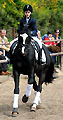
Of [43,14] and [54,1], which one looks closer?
[43,14]

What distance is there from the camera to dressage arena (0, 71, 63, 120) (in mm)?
6904

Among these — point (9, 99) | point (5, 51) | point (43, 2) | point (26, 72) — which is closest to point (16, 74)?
point (26, 72)

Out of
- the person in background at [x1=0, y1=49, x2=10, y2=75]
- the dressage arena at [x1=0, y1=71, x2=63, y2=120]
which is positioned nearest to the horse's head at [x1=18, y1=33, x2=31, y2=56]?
the dressage arena at [x1=0, y1=71, x2=63, y2=120]

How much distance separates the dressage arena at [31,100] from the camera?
6904 mm

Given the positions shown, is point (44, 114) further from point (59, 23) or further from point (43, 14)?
point (59, 23)

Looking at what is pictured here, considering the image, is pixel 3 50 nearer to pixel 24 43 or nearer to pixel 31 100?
pixel 31 100

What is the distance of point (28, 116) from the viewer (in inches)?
272

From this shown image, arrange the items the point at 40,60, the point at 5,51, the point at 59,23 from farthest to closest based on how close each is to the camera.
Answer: the point at 59,23 < the point at 5,51 < the point at 40,60

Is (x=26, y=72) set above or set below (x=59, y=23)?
above

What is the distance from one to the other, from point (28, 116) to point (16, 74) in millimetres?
939

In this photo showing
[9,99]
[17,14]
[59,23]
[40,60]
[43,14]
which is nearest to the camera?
[40,60]

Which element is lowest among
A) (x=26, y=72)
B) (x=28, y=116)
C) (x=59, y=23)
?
(x=59, y=23)

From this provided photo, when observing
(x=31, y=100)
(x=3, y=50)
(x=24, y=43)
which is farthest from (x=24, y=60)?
(x=3, y=50)

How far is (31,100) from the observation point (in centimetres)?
859
